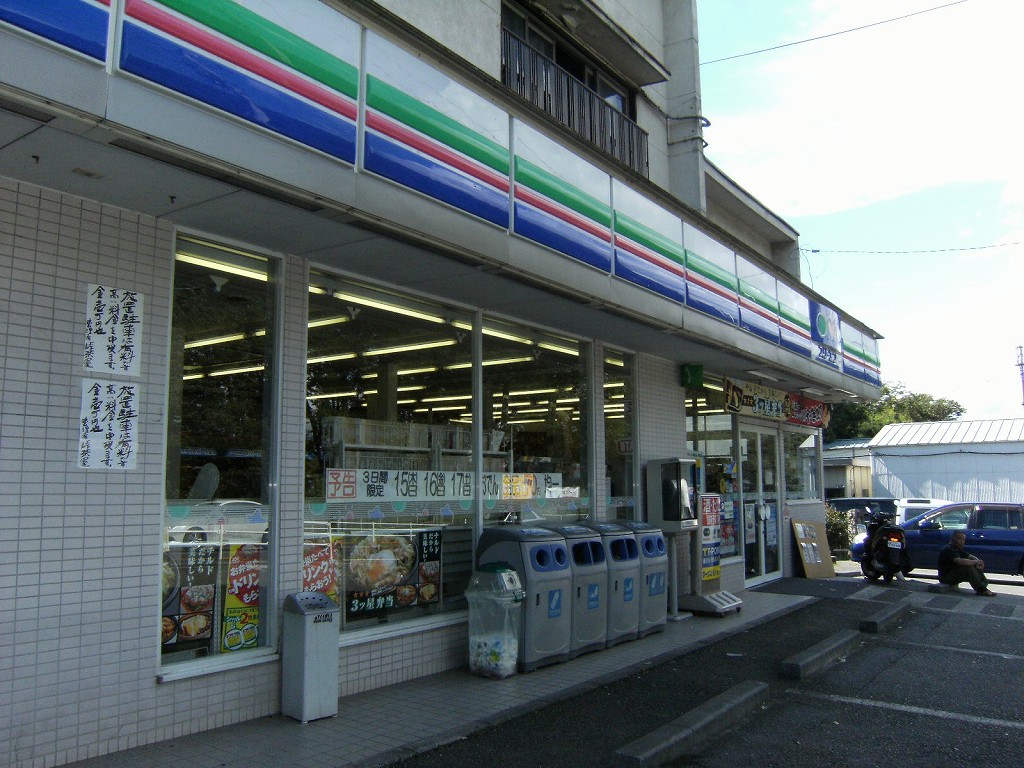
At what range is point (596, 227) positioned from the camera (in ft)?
26.2

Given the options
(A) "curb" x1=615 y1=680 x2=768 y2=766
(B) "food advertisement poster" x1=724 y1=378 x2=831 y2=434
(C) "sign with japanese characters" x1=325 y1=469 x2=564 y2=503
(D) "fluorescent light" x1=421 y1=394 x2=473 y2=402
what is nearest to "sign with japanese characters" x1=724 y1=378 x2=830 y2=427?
(B) "food advertisement poster" x1=724 y1=378 x2=831 y2=434

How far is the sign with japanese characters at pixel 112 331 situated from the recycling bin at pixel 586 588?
433 cm

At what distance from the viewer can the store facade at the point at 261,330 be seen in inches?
183

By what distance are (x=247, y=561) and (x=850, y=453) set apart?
109ft

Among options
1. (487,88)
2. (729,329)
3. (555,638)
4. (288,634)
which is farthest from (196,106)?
(729,329)

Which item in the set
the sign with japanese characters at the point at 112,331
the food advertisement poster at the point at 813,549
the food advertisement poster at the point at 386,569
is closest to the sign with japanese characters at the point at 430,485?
the food advertisement poster at the point at 386,569

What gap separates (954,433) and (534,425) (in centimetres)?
3065

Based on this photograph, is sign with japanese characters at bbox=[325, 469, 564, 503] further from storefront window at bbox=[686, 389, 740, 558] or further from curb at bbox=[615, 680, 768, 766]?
storefront window at bbox=[686, 389, 740, 558]

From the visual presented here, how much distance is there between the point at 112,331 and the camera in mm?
5258

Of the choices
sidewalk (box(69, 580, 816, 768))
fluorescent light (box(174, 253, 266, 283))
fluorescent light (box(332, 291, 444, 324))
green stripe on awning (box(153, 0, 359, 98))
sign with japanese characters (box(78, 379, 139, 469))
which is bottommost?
sidewalk (box(69, 580, 816, 768))

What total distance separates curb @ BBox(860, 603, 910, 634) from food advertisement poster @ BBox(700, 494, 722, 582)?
6.28 ft

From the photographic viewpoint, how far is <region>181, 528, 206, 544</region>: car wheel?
18.9 feet

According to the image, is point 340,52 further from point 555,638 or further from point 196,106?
point 555,638

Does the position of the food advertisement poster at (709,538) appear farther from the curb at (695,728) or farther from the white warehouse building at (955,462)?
the white warehouse building at (955,462)
